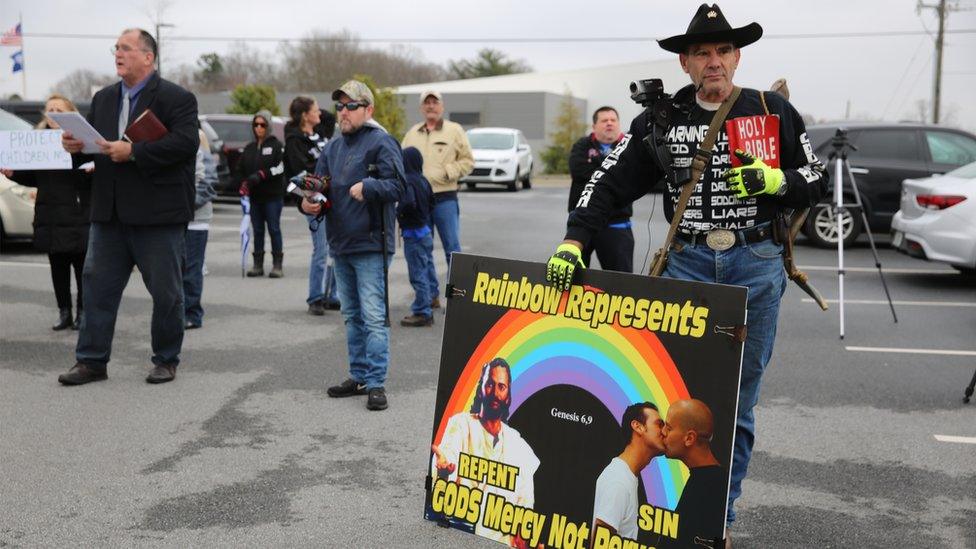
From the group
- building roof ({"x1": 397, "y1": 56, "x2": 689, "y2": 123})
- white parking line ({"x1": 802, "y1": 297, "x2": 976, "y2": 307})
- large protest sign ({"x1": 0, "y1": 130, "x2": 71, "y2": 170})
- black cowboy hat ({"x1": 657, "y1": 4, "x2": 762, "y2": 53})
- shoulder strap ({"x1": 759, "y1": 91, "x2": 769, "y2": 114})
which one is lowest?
white parking line ({"x1": 802, "y1": 297, "x2": 976, "y2": 307})

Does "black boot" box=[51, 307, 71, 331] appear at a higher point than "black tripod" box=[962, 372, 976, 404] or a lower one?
lower

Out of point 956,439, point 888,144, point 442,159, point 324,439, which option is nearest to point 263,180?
point 442,159

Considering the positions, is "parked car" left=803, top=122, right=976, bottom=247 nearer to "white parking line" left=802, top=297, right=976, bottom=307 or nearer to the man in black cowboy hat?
"white parking line" left=802, top=297, right=976, bottom=307

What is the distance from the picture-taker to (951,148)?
1434 cm

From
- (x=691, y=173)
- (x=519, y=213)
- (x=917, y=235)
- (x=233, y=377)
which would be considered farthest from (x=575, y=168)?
(x=519, y=213)

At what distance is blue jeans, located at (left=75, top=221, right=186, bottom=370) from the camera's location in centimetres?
635

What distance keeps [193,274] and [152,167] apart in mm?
2395

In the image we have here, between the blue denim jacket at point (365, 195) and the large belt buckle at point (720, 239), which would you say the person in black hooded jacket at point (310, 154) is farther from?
the large belt buckle at point (720, 239)

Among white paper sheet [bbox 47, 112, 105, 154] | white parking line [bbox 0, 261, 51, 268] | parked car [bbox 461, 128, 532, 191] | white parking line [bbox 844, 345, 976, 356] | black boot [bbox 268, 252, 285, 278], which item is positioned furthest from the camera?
parked car [bbox 461, 128, 532, 191]

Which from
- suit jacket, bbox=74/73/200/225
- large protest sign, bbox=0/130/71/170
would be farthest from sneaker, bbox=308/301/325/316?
suit jacket, bbox=74/73/200/225

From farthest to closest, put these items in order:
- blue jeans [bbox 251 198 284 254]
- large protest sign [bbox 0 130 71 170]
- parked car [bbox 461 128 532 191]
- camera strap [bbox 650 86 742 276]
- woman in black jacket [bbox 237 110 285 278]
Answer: parked car [bbox 461 128 532 191] → blue jeans [bbox 251 198 284 254] → woman in black jacket [bbox 237 110 285 278] → large protest sign [bbox 0 130 71 170] → camera strap [bbox 650 86 742 276]

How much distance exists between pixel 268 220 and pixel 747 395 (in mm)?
8327

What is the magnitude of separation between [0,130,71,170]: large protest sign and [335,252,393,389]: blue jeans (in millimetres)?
2568

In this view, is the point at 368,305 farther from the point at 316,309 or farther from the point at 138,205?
the point at 316,309
